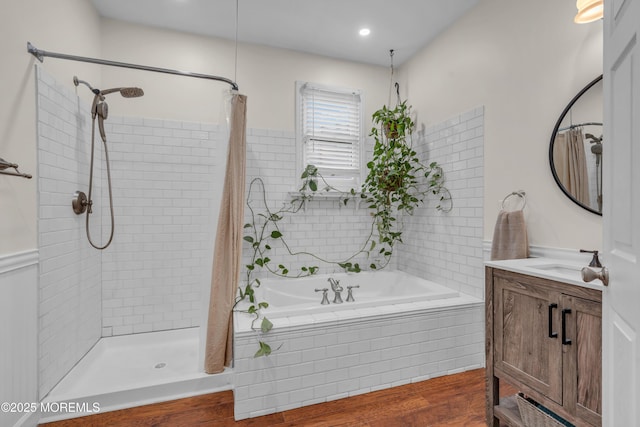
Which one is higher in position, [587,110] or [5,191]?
[587,110]

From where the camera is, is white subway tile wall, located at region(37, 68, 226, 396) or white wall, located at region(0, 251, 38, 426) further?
white subway tile wall, located at region(37, 68, 226, 396)

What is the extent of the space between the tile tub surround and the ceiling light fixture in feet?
6.17

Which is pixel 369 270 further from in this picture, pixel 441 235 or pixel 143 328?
pixel 143 328

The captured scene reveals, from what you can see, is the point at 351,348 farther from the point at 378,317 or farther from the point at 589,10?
the point at 589,10

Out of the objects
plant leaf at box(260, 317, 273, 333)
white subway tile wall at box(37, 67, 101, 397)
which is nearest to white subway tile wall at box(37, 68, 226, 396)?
white subway tile wall at box(37, 67, 101, 397)

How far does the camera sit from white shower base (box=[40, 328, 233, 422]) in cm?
189

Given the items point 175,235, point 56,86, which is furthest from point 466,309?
point 56,86

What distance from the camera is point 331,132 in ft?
10.7

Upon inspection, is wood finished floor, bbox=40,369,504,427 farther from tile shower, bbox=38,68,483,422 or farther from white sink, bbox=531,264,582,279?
white sink, bbox=531,264,582,279

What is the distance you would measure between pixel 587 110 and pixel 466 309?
4.96 ft

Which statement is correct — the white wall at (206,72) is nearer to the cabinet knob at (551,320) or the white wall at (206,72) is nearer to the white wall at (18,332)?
the white wall at (18,332)

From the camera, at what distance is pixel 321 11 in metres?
2.59

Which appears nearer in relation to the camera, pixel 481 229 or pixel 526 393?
pixel 526 393

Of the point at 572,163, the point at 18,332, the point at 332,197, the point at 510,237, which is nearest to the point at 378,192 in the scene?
the point at 332,197
